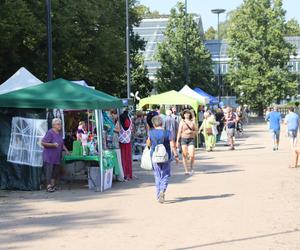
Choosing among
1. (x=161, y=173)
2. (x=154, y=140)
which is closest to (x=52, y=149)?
(x=154, y=140)

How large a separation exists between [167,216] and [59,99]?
467cm

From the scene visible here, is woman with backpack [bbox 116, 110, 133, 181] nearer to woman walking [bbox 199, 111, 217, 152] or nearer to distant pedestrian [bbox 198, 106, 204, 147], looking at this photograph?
woman walking [bbox 199, 111, 217, 152]

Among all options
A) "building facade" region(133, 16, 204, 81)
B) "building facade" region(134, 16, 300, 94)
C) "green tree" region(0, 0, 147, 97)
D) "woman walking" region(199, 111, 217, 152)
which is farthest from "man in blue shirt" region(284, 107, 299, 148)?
"building facade" region(133, 16, 204, 81)

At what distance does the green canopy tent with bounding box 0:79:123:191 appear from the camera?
13484mm

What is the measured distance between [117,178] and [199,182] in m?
2.16

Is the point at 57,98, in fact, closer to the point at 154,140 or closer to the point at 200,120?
the point at 154,140

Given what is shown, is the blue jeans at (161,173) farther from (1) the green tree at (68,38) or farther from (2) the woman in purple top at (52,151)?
Answer: (1) the green tree at (68,38)

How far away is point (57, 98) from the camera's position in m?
13.6

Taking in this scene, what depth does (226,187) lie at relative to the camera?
44.7 feet

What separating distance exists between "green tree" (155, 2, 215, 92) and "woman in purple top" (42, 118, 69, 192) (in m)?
44.4

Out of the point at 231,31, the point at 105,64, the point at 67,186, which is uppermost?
the point at 231,31

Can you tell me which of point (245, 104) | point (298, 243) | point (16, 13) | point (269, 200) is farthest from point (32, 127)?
→ point (245, 104)

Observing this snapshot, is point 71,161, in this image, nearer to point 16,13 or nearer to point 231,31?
point 16,13

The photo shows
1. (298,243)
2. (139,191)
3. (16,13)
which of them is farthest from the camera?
(16,13)
